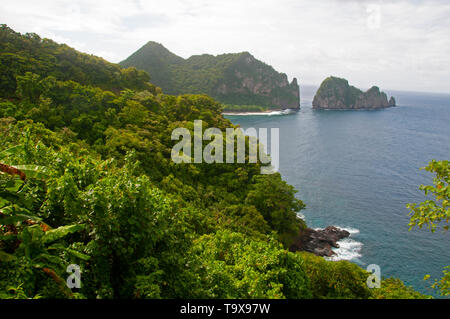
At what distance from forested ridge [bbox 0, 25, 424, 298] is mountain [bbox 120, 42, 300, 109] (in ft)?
365

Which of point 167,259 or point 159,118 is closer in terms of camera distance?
point 167,259

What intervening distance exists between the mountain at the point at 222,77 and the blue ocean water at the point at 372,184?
61.3 m

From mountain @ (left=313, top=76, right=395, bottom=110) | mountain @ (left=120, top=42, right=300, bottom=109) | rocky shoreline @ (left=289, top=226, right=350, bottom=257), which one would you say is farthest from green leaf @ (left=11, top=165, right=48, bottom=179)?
mountain @ (left=313, top=76, right=395, bottom=110)

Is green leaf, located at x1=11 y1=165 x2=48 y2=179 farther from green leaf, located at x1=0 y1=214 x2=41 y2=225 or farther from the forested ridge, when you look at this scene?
green leaf, located at x1=0 y1=214 x2=41 y2=225

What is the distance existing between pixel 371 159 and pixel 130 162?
66449 mm

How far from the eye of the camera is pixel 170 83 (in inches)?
5640

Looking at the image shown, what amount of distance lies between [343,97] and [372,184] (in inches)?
4747

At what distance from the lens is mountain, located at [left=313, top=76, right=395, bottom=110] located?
154 m

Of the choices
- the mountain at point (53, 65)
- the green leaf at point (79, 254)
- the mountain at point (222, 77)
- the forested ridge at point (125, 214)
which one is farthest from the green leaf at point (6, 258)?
the mountain at point (222, 77)

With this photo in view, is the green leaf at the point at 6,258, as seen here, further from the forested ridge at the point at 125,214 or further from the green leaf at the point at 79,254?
the green leaf at the point at 79,254

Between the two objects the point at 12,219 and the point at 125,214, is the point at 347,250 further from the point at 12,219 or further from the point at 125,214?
the point at 12,219

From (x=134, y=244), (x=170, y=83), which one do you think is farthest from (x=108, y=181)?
(x=170, y=83)

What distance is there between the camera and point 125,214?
6551mm
